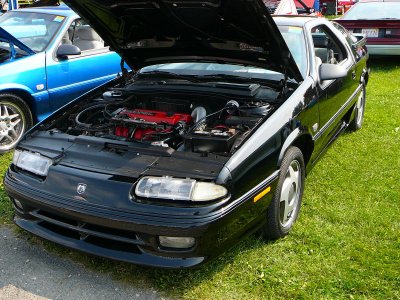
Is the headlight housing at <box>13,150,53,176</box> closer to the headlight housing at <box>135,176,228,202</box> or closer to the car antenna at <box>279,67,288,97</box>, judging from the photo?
the headlight housing at <box>135,176,228,202</box>

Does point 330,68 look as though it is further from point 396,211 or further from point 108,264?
point 108,264

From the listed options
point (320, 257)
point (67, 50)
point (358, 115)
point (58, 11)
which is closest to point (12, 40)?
point (67, 50)

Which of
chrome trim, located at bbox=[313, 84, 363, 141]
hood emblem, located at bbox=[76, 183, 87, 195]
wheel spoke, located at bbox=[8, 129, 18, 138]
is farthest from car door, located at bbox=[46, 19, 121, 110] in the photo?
chrome trim, located at bbox=[313, 84, 363, 141]

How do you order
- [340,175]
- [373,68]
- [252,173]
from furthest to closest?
[373,68]
[340,175]
[252,173]

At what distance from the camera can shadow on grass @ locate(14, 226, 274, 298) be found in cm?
271

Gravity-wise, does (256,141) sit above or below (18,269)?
above

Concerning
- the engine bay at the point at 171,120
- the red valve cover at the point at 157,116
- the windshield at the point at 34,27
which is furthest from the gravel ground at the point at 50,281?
the windshield at the point at 34,27

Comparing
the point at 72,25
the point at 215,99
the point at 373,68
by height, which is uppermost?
the point at 72,25

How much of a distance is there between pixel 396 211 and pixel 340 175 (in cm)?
75

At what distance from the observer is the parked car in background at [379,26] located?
8.53 metres

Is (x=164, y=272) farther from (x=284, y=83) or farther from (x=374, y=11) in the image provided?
(x=374, y=11)

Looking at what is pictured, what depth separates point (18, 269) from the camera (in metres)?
2.92

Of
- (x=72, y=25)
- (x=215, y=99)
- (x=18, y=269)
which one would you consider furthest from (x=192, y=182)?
(x=72, y=25)

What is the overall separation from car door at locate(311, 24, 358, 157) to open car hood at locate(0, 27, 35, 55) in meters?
3.12
